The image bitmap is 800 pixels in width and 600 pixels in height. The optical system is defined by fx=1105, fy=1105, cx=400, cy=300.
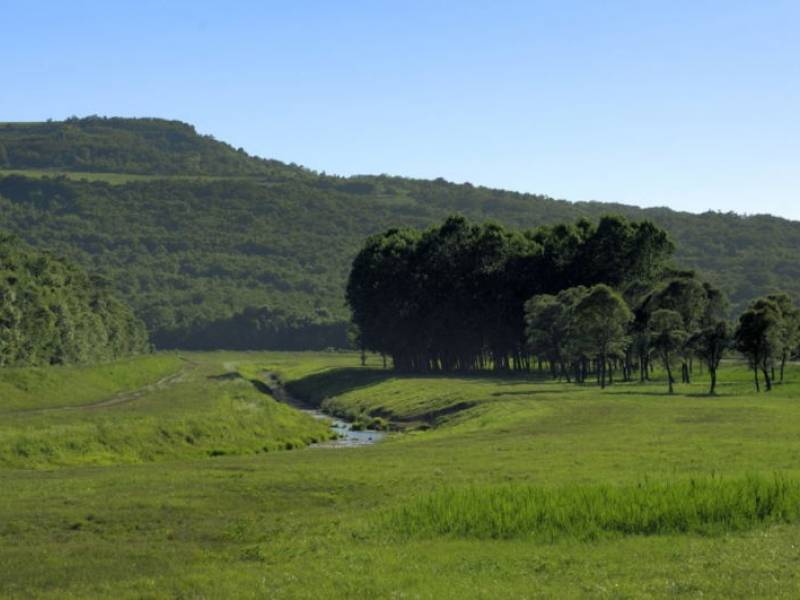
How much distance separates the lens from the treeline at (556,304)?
11900 centimetres

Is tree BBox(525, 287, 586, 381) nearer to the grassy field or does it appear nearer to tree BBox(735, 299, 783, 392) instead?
tree BBox(735, 299, 783, 392)

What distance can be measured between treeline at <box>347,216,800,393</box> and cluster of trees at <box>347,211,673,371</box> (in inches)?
7.9

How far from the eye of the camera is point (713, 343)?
11062cm

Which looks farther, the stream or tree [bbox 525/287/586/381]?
tree [bbox 525/287/586/381]

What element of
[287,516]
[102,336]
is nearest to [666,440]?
[287,516]

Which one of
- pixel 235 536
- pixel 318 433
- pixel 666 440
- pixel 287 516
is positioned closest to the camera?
pixel 235 536

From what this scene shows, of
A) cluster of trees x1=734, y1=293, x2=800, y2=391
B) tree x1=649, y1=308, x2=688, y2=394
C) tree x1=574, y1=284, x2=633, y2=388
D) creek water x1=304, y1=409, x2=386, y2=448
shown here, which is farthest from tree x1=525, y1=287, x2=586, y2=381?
creek water x1=304, y1=409, x2=386, y2=448

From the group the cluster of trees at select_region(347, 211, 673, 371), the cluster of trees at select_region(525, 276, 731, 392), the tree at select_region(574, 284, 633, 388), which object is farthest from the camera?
the cluster of trees at select_region(347, 211, 673, 371)

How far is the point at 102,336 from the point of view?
198m

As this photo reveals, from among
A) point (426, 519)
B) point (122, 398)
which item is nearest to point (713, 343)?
point (122, 398)

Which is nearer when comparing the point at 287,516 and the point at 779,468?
the point at 287,516

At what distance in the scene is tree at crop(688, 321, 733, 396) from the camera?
110m

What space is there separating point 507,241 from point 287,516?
435 feet

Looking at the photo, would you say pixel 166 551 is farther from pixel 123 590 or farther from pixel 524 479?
pixel 524 479
